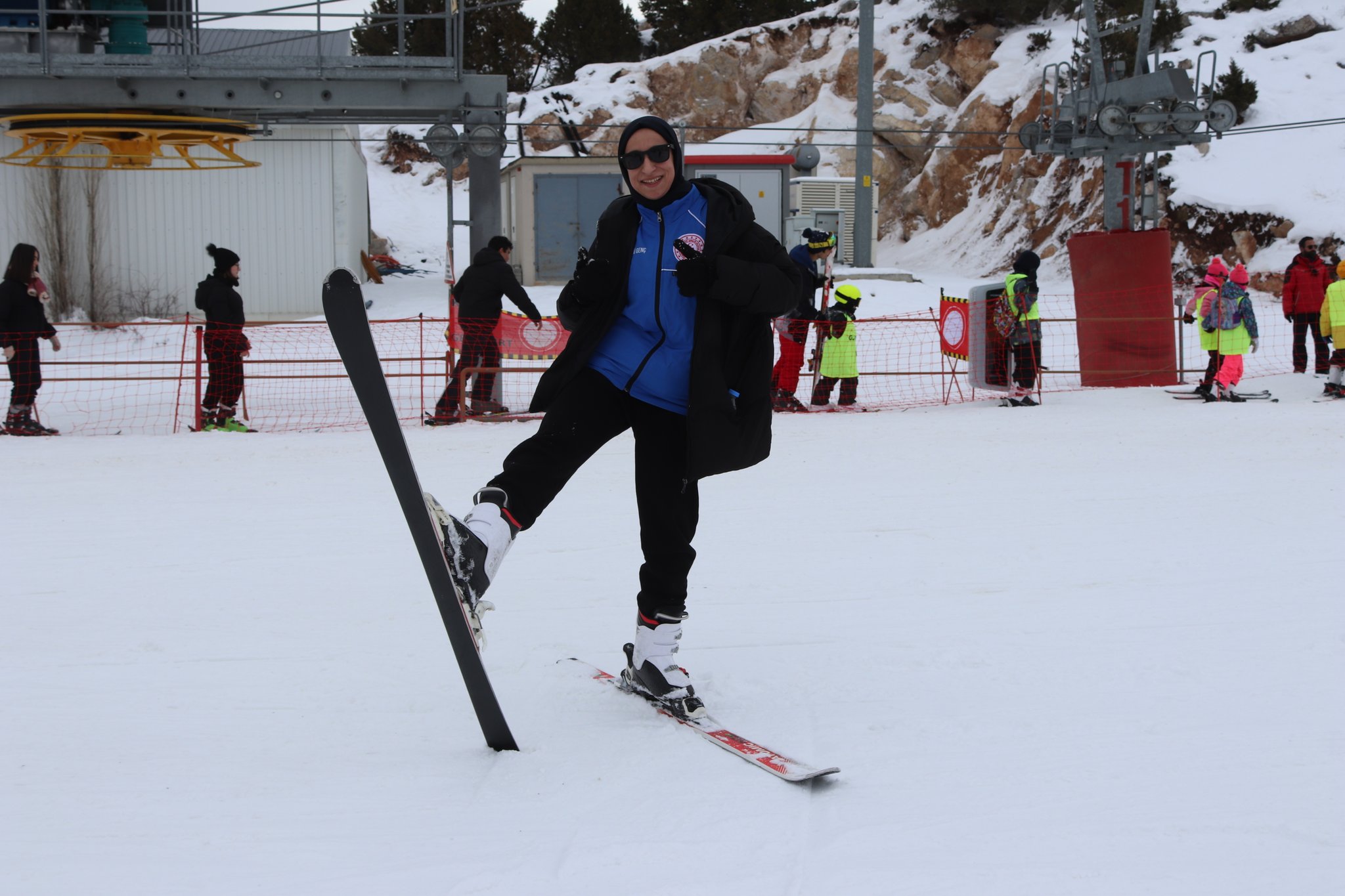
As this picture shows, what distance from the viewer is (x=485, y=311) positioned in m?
10.9

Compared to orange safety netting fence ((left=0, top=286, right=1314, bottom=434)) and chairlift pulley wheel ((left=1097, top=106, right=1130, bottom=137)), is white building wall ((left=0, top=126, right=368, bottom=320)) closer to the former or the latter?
orange safety netting fence ((left=0, top=286, right=1314, bottom=434))

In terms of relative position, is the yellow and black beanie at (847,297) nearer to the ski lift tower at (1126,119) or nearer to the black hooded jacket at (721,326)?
the ski lift tower at (1126,119)

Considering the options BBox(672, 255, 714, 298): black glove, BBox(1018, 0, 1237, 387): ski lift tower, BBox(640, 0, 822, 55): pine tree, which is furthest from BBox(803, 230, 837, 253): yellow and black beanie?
BBox(640, 0, 822, 55): pine tree

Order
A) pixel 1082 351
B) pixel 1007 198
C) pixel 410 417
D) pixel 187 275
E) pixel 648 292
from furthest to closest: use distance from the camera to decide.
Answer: pixel 1007 198 → pixel 187 275 → pixel 1082 351 → pixel 410 417 → pixel 648 292

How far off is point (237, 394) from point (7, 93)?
14.5ft

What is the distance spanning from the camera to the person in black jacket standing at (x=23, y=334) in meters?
9.48

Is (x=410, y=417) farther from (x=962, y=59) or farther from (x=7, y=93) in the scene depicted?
(x=962, y=59)

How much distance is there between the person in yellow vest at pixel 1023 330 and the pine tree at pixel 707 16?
1245 inches

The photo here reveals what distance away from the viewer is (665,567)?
3221mm

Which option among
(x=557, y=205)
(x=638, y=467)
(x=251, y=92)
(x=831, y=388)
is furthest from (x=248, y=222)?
(x=638, y=467)

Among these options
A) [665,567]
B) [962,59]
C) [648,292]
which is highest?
[962,59]

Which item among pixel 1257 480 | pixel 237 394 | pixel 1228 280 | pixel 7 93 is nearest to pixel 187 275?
pixel 7 93

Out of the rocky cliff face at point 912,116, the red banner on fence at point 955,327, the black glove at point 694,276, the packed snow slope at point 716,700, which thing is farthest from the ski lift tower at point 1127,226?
the black glove at point 694,276

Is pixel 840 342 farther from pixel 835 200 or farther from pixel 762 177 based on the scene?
pixel 835 200
